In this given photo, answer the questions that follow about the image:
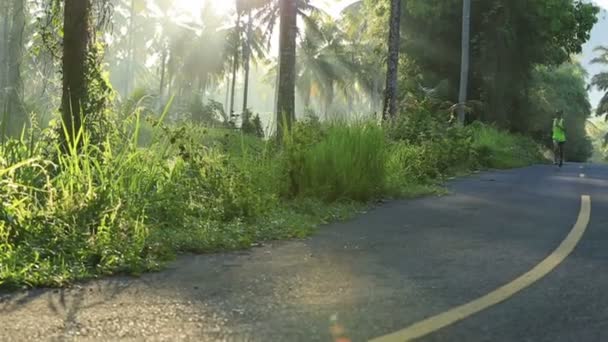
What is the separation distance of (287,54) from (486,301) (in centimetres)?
1047

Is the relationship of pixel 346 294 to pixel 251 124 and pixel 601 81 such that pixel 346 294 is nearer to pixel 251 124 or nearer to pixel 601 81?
pixel 251 124

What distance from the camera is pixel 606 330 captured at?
4.08m

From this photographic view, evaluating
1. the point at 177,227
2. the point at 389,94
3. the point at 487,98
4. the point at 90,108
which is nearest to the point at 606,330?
the point at 177,227

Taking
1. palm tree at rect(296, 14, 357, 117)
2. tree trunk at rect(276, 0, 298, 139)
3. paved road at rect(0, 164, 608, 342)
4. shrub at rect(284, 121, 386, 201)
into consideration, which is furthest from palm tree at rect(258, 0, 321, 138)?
palm tree at rect(296, 14, 357, 117)

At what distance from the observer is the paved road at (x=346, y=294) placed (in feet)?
13.0

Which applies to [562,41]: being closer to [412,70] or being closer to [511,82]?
[511,82]

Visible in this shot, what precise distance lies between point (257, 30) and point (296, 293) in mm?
56280

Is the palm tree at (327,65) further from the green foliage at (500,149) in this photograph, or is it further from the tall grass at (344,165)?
the tall grass at (344,165)

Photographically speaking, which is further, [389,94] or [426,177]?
[389,94]

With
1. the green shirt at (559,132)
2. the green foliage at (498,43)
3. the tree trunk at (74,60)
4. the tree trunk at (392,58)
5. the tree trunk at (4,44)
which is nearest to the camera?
the tree trunk at (74,60)

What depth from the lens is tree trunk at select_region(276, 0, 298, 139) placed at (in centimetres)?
1425

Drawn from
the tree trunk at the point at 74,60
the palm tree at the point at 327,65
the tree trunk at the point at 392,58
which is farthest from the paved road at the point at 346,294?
the palm tree at the point at 327,65

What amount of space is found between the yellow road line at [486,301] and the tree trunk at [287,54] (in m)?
8.15

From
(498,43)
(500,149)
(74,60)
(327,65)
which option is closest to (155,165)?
(74,60)
